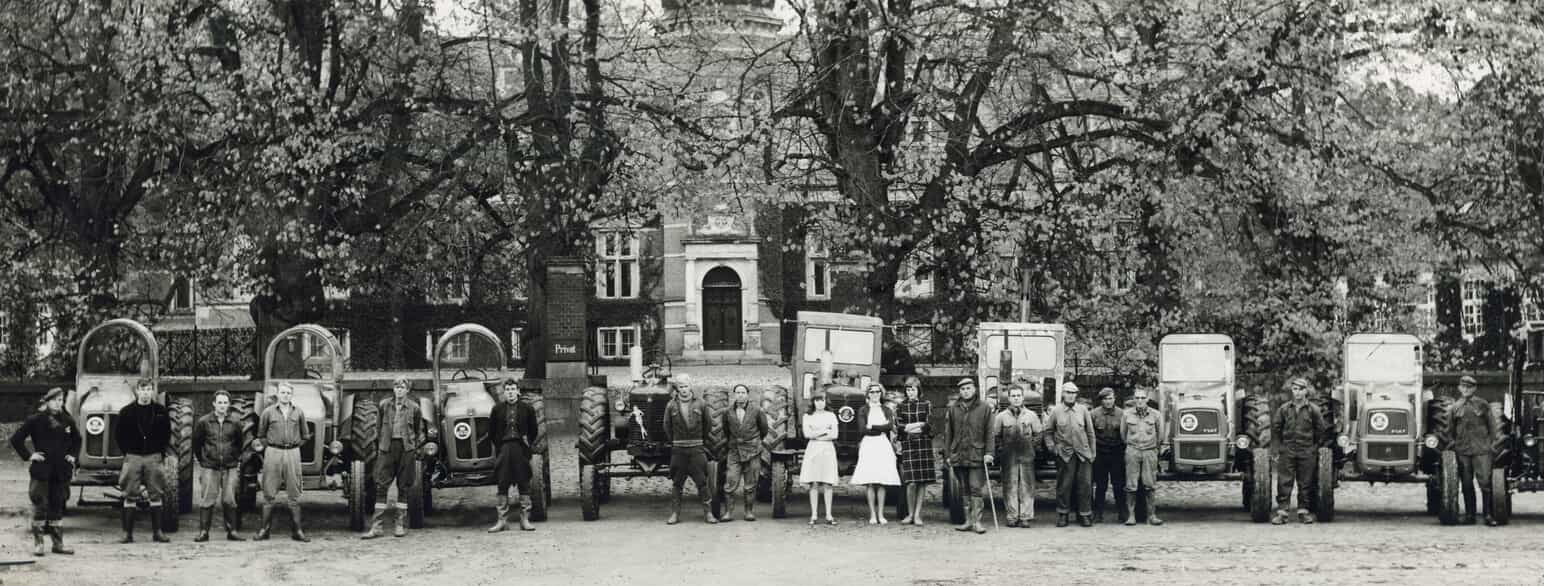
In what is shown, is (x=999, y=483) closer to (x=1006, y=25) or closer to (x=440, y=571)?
(x=1006, y=25)

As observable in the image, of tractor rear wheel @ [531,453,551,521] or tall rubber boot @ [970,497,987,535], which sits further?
tractor rear wheel @ [531,453,551,521]

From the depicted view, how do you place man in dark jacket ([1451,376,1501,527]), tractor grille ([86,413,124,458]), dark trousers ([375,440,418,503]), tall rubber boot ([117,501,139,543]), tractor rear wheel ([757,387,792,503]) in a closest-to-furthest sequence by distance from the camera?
tall rubber boot ([117,501,139,543]) → dark trousers ([375,440,418,503]) → tractor grille ([86,413,124,458]) → man in dark jacket ([1451,376,1501,527]) → tractor rear wheel ([757,387,792,503])

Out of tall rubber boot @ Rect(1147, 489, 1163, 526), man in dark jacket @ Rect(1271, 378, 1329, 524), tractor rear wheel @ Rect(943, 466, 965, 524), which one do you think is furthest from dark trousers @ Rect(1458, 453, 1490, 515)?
tractor rear wheel @ Rect(943, 466, 965, 524)

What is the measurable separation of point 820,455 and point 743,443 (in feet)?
2.85

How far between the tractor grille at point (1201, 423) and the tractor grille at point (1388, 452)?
159 cm

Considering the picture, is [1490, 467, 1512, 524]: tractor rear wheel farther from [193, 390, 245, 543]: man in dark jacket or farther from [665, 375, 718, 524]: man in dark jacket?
[193, 390, 245, 543]: man in dark jacket

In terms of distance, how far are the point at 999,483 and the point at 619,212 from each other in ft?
26.2

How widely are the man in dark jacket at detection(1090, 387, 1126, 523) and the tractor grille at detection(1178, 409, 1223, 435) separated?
28.7 inches

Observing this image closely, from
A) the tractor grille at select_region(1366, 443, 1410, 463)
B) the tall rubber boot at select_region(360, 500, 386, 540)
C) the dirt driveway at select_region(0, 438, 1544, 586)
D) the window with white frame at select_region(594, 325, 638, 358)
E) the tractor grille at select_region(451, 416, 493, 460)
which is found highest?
the window with white frame at select_region(594, 325, 638, 358)

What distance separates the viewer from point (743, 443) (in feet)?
66.1

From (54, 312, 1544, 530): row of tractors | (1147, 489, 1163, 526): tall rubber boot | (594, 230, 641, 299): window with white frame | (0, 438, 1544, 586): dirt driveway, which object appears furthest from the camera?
(594, 230, 641, 299): window with white frame

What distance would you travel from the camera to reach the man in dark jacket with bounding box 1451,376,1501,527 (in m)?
19.4

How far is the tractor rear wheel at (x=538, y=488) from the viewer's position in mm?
20047

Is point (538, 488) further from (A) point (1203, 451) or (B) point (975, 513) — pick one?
(A) point (1203, 451)
